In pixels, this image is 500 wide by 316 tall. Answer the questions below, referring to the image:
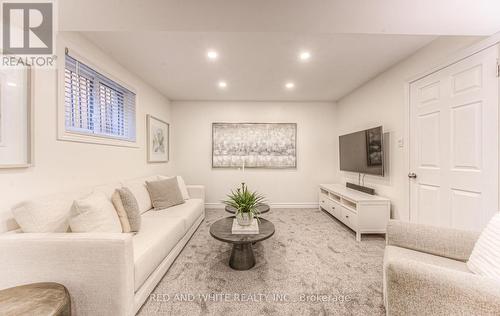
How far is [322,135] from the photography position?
4250 millimetres

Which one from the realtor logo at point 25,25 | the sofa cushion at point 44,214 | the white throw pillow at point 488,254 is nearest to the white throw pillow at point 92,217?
the sofa cushion at point 44,214

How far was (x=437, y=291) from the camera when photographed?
81cm

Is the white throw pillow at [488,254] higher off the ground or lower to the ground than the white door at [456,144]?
lower

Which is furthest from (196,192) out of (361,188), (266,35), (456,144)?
(456,144)

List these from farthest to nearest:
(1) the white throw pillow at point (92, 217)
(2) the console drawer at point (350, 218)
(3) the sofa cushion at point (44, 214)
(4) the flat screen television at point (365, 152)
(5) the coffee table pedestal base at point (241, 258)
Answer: (4) the flat screen television at point (365, 152)
(2) the console drawer at point (350, 218)
(5) the coffee table pedestal base at point (241, 258)
(1) the white throw pillow at point (92, 217)
(3) the sofa cushion at point (44, 214)

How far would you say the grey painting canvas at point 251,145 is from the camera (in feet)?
13.6

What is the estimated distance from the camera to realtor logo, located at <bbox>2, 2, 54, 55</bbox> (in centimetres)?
133

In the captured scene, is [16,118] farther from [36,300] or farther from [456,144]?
[456,144]

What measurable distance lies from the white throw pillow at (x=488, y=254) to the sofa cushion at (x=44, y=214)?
105 inches

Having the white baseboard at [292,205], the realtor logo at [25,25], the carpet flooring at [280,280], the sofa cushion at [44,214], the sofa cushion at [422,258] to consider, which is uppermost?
the realtor logo at [25,25]

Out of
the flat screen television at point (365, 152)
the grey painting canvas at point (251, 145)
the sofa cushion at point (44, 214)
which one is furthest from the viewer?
the grey painting canvas at point (251, 145)

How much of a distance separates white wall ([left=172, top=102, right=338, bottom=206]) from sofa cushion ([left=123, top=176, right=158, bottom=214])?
5.17ft

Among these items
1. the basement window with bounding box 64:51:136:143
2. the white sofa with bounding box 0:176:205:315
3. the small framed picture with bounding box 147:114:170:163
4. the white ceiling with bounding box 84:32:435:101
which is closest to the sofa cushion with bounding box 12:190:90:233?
the white sofa with bounding box 0:176:205:315

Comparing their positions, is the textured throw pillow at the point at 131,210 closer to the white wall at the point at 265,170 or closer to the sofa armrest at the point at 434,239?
the sofa armrest at the point at 434,239
